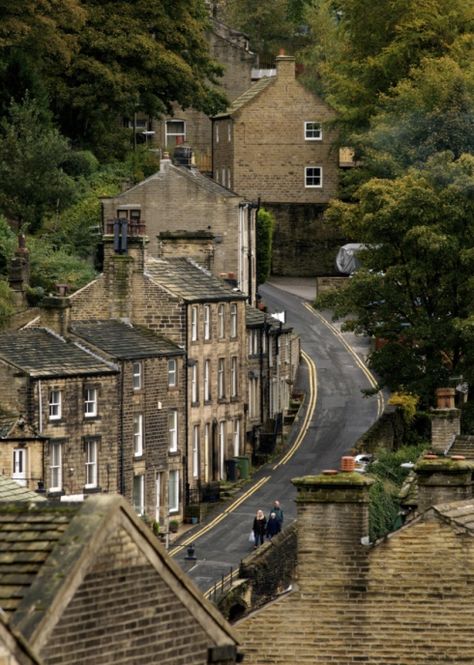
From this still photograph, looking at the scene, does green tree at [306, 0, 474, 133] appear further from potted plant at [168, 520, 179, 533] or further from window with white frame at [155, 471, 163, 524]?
potted plant at [168, 520, 179, 533]

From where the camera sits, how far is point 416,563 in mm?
28906

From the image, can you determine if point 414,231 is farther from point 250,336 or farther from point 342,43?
point 342,43

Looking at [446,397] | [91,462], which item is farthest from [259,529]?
[446,397]

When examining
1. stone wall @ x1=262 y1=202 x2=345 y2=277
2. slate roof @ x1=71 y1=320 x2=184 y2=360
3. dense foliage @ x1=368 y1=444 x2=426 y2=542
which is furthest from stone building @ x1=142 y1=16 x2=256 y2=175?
dense foliage @ x1=368 y1=444 x2=426 y2=542

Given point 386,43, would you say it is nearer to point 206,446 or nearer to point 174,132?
point 174,132

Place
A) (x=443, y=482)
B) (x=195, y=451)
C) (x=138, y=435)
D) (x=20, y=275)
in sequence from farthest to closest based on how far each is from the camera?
(x=20, y=275), (x=195, y=451), (x=138, y=435), (x=443, y=482)

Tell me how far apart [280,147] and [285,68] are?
423 cm

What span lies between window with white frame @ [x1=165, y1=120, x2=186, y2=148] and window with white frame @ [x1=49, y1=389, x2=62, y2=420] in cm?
5464

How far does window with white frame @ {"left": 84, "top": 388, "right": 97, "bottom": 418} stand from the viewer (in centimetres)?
7400

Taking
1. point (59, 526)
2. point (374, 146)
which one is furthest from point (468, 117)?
point (59, 526)

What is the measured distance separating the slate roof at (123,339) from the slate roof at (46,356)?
1.16 meters

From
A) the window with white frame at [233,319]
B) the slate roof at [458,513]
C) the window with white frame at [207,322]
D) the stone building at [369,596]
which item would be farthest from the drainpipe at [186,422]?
the stone building at [369,596]

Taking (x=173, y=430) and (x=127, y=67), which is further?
(x=127, y=67)

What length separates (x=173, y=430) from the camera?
8131cm
